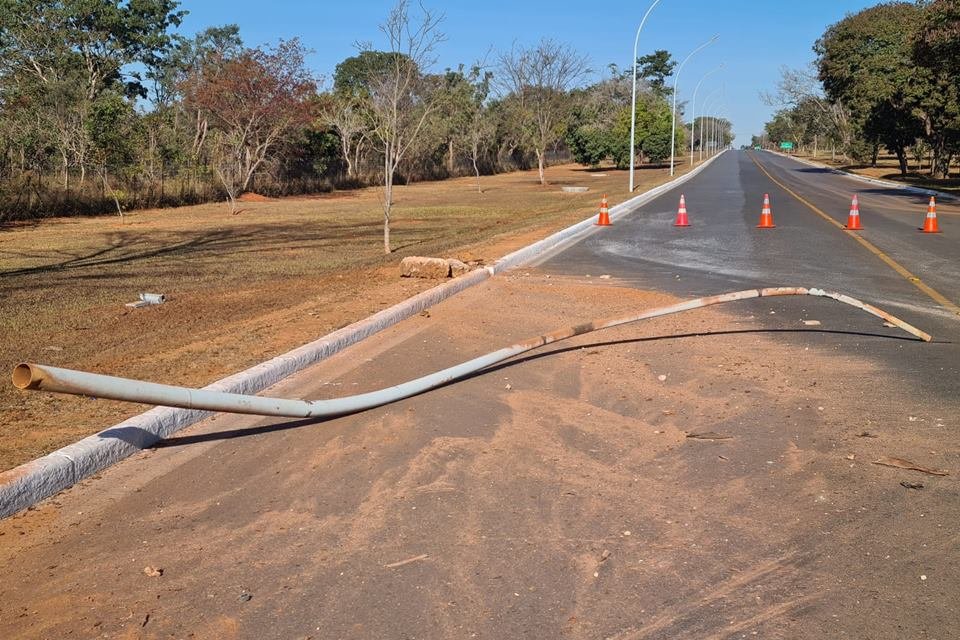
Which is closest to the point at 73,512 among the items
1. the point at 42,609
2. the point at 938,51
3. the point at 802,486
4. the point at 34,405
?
the point at 42,609

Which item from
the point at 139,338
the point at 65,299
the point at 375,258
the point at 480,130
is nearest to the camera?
the point at 139,338

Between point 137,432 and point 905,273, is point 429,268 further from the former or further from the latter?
point 137,432

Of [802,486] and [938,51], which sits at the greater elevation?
[938,51]

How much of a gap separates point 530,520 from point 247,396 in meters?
1.83

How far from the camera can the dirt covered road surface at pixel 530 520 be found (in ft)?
11.0

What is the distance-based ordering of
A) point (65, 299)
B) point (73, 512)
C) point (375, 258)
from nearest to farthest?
1. point (73, 512)
2. point (65, 299)
3. point (375, 258)

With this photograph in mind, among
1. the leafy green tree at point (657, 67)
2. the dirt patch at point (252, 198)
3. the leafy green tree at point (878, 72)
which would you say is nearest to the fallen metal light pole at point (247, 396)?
the dirt patch at point (252, 198)

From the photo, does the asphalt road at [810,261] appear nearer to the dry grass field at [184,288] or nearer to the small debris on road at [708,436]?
the small debris on road at [708,436]

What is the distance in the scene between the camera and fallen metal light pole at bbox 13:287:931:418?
371 centimetres

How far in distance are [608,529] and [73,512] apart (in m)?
2.59

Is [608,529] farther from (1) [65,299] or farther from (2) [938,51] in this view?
(2) [938,51]

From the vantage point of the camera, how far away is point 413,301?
31.5 ft

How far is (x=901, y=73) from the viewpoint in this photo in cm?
4228

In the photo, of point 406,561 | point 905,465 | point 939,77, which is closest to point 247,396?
point 406,561
